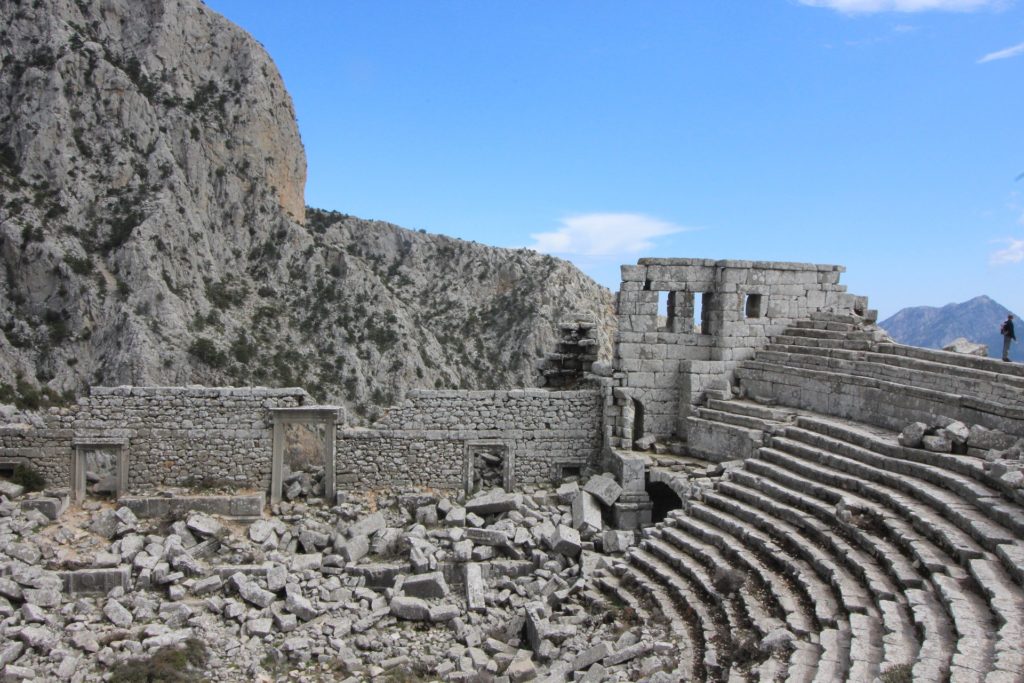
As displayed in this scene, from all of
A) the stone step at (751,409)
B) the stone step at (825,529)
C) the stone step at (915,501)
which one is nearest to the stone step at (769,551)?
the stone step at (825,529)

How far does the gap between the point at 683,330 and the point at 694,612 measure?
7.59 metres

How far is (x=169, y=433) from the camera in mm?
15000

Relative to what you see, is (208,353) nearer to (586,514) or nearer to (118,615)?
(118,615)

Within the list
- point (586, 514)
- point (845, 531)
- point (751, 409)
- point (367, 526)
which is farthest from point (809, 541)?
point (367, 526)

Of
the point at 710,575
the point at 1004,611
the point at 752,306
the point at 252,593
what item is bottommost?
the point at 252,593

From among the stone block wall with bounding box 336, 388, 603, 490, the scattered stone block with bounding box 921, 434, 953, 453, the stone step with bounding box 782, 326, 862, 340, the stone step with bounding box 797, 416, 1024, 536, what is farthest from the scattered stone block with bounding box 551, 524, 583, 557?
the stone step with bounding box 782, 326, 862, 340

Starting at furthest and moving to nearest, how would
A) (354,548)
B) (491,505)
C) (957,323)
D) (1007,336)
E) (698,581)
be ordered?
1. (957,323)
2. (1007,336)
3. (491,505)
4. (354,548)
5. (698,581)

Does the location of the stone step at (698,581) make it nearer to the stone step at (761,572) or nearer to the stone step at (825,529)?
the stone step at (761,572)

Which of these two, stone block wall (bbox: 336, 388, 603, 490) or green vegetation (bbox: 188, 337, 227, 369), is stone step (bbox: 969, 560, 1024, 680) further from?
green vegetation (bbox: 188, 337, 227, 369)

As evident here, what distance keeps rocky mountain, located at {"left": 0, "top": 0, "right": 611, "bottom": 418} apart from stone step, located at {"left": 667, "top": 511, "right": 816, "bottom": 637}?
27538 mm

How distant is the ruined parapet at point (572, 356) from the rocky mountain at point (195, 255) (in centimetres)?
2270

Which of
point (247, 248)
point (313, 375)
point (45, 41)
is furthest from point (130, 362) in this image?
point (45, 41)

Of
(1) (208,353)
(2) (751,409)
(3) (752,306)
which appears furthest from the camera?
(1) (208,353)

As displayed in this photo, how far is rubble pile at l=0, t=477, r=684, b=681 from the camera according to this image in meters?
10.5
